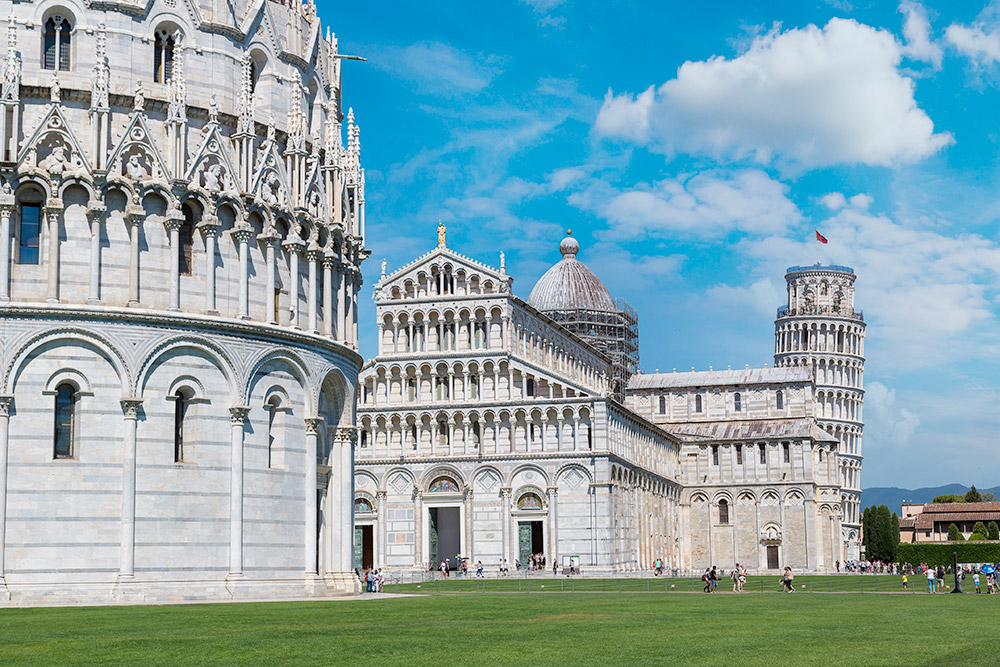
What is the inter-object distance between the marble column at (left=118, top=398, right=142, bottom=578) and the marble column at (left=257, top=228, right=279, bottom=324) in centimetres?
619

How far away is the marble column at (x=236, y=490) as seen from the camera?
141 feet

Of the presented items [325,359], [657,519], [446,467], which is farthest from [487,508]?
[325,359]

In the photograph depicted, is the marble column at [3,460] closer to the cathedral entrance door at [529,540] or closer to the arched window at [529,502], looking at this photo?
the arched window at [529,502]

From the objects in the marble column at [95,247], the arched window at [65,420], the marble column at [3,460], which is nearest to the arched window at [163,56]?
the marble column at [95,247]

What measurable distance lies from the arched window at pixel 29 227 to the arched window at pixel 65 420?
175 inches

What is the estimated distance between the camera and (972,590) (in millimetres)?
59625

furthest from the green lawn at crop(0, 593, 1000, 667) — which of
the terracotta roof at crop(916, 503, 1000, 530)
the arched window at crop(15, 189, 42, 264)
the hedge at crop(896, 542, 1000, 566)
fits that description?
the terracotta roof at crop(916, 503, 1000, 530)

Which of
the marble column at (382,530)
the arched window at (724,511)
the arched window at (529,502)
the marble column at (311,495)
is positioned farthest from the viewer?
the arched window at (724,511)

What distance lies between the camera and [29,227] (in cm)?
4184

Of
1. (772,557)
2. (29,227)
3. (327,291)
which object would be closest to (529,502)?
(772,557)

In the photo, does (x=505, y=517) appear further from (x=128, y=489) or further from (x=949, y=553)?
(x=128, y=489)

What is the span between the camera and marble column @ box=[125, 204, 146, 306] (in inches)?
1656

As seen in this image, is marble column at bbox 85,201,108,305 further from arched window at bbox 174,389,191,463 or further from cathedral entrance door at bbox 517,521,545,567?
cathedral entrance door at bbox 517,521,545,567

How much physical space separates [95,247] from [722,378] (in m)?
93.9
